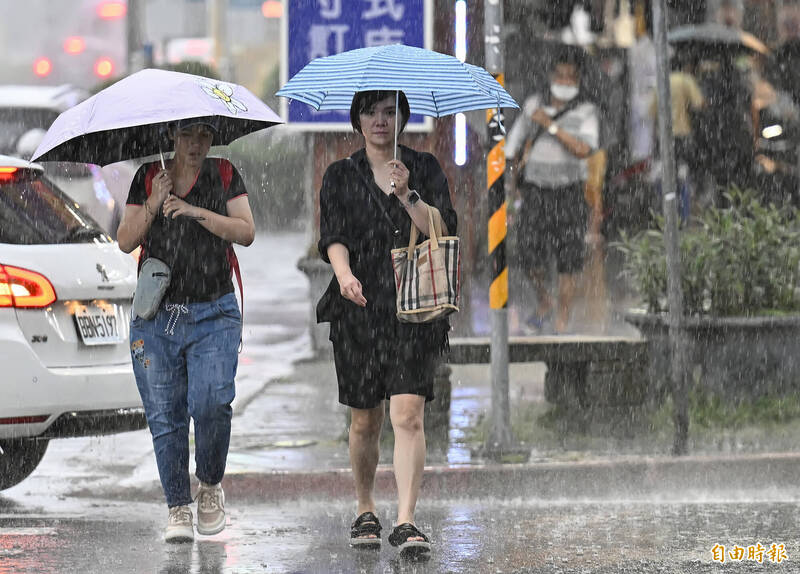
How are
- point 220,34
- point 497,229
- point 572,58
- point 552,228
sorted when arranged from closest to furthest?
1. point 497,229
2. point 552,228
3. point 572,58
4. point 220,34

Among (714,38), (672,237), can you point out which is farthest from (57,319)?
(714,38)

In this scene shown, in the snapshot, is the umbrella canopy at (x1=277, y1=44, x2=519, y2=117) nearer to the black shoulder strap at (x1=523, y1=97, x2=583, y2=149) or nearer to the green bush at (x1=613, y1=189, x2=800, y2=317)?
the green bush at (x1=613, y1=189, x2=800, y2=317)

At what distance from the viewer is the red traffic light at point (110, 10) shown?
45.8 m

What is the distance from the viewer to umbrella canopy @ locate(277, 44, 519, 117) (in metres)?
6.64

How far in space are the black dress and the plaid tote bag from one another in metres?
0.09

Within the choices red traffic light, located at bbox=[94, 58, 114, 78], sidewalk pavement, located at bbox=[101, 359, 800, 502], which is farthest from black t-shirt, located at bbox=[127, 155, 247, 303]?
red traffic light, located at bbox=[94, 58, 114, 78]

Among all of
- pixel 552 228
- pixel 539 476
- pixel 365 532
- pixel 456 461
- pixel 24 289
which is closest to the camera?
pixel 365 532

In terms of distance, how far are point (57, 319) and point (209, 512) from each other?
1.25 m

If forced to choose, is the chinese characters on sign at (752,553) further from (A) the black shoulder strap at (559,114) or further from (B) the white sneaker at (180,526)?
(A) the black shoulder strap at (559,114)

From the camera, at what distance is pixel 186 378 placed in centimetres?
698

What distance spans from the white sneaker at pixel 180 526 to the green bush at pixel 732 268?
4.21 m

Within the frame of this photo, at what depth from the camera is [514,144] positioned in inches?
512

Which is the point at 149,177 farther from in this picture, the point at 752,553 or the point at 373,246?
the point at 752,553

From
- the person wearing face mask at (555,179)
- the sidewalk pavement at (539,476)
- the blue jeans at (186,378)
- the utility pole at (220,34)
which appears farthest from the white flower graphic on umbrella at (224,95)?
the utility pole at (220,34)
